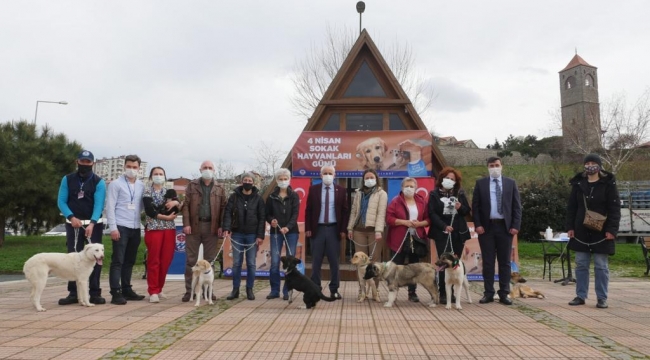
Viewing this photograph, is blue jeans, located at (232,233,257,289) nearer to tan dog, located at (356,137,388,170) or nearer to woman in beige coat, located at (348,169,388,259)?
woman in beige coat, located at (348,169,388,259)

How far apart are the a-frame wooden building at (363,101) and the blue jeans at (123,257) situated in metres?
4.60

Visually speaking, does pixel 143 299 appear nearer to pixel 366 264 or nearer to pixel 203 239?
pixel 203 239

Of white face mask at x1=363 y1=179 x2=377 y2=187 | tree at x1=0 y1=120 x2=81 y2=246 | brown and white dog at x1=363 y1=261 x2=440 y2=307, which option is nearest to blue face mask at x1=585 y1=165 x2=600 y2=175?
brown and white dog at x1=363 y1=261 x2=440 y2=307

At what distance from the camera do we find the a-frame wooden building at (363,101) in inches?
425

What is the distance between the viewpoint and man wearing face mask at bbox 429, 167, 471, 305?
6605mm

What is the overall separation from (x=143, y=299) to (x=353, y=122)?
20.8 ft

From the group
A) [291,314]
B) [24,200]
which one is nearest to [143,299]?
[291,314]

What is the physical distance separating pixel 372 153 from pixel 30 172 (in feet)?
57.2

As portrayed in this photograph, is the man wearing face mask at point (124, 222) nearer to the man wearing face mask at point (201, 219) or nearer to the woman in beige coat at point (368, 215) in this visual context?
the man wearing face mask at point (201, 219)

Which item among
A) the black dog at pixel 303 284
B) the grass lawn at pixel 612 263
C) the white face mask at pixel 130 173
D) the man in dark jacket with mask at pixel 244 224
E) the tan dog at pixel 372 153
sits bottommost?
the grass lawn at pixel 612 263

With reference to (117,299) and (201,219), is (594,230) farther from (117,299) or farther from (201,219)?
(117,299)

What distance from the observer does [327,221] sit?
6.86 m

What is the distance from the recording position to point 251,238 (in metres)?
6.96

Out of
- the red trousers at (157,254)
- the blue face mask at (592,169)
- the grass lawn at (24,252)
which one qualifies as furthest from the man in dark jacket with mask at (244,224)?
the grass lawn at (24,252)
